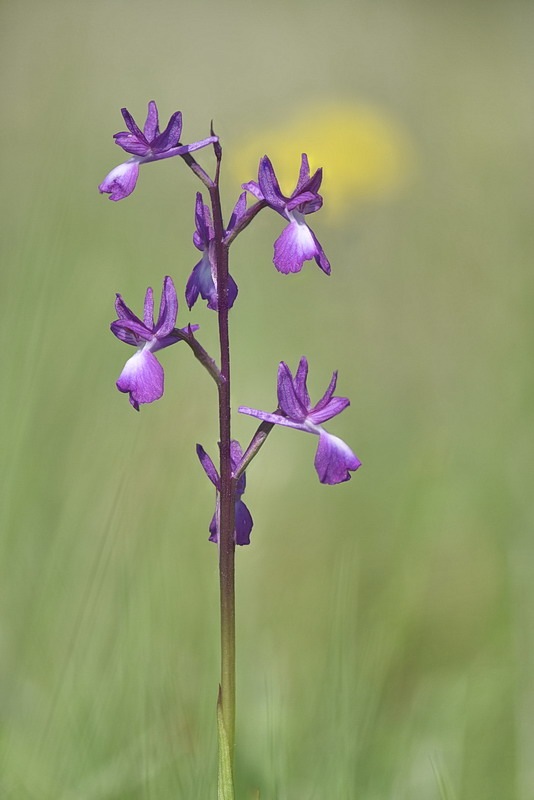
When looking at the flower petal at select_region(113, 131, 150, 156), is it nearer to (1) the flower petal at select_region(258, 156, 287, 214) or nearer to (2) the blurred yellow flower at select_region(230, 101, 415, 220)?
(1) the flower petal at select_region(258, 156, 287, 214)

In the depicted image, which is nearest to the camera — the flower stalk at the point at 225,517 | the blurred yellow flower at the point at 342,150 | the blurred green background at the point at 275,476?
the flower stalk at the point at 225,517

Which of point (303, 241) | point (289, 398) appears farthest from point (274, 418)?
point (303, 241)

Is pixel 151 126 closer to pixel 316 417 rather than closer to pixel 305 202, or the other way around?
pixel 305 202

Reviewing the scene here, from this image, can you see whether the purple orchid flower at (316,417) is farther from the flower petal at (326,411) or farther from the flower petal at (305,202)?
the flower petal at (305,202)

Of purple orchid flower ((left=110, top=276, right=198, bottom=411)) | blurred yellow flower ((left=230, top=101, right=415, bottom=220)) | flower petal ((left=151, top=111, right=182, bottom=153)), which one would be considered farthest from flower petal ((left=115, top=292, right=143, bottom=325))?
blurred yellow flower ((left=230, top=101, right=415, bottom=220))

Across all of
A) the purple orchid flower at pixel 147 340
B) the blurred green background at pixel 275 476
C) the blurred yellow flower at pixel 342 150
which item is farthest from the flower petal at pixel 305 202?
the blurred yellow flower at pixel 342 150

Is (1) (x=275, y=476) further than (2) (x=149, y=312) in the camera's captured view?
Yes
